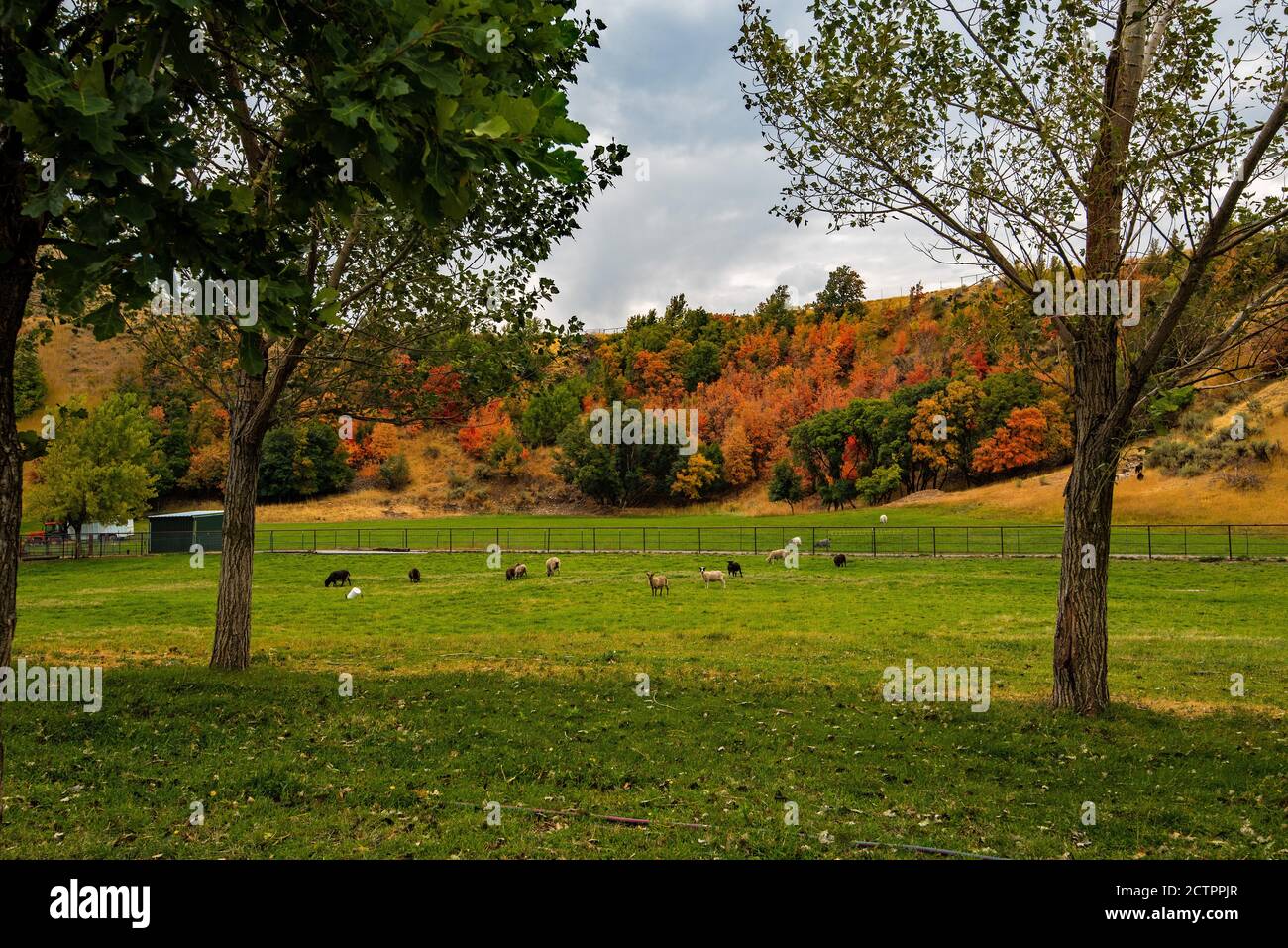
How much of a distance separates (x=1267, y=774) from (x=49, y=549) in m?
64.9

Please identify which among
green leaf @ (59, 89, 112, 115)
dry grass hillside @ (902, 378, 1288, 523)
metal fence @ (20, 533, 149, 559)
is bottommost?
metal fence @ (20, 533, 149, 559)

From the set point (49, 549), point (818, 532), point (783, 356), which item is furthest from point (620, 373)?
point (49, 549)

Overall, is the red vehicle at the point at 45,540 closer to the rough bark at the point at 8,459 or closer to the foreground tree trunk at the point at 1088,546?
the rough bark at the point at 8,459

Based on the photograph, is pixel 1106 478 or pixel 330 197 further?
pixel 1106 478

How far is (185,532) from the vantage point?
51.3 m

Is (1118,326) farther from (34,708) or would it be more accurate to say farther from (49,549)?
(49,549)

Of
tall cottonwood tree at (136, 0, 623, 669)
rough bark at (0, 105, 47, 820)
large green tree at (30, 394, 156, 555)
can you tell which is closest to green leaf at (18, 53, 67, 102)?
tall cottonwood tree at (136, 0, 623, 669)

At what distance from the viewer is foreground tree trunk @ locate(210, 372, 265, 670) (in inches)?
486

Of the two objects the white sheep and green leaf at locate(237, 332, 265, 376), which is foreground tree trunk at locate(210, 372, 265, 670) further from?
the white sheep

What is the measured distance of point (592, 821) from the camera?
20.9 feet
